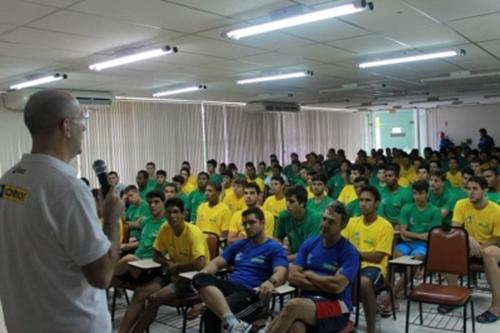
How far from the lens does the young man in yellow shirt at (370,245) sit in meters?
3.60

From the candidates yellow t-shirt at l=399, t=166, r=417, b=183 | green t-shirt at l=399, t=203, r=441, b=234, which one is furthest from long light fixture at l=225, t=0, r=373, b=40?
yellow t-shirt at l=399, t=166, r=417, b=183

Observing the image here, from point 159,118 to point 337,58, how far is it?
17.3ft

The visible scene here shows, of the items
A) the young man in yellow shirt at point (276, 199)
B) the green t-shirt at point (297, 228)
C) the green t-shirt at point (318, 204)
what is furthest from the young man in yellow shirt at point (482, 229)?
the young man in yellow shirt at point (276, 199)

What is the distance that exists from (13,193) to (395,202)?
5201mm

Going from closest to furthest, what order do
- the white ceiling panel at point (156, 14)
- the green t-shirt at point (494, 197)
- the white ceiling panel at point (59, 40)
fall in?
1. the white ceiling panel at point (156, 14)
2. the white ceiling panel at point (59, 40)
3. the green t-shirt at point (494, 197)

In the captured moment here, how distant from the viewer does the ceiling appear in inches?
147

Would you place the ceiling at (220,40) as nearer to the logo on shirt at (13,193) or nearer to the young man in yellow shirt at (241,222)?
the young man in yellow shirt at (241,222)

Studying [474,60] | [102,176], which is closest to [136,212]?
[102,176]

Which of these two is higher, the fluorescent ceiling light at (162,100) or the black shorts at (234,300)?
the fluorescent ceiling light at (162,100)

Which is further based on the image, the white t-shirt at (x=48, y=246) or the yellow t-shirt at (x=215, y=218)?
the yellow t-shirt at (x=215, y=218)

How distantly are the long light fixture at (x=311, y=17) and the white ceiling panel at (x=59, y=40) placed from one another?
1346 millimetres

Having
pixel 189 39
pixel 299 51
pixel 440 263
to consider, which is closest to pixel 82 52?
pixel 189 39

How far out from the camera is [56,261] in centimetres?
128

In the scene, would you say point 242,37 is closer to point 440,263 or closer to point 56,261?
point 440,263
